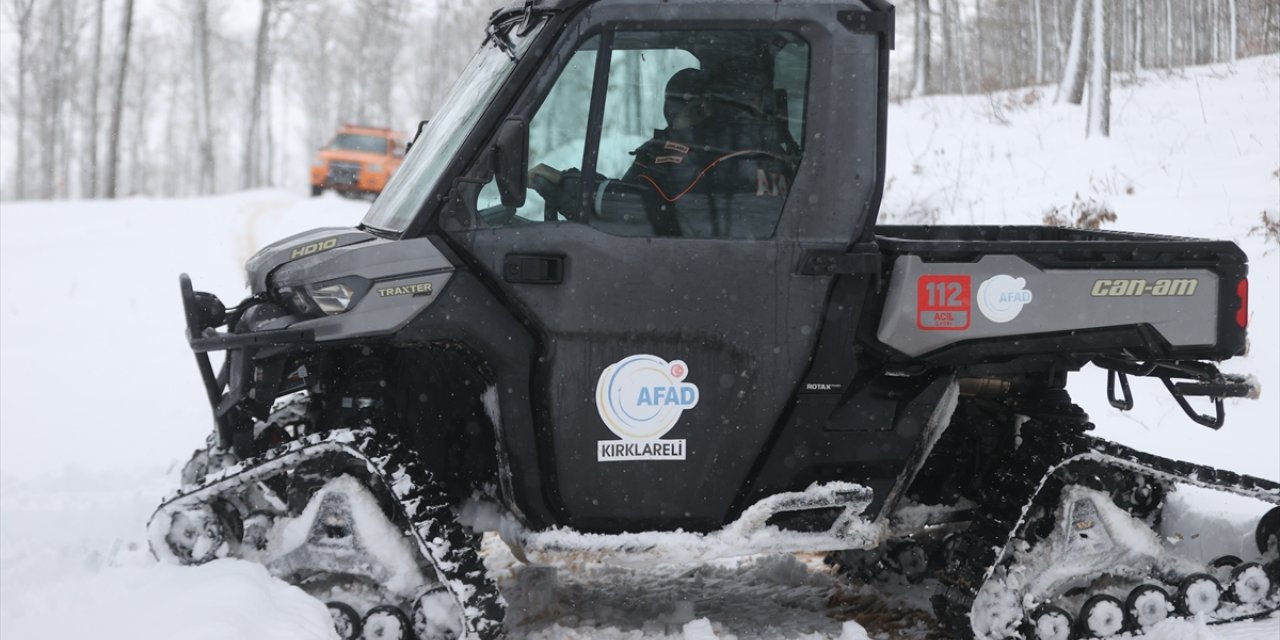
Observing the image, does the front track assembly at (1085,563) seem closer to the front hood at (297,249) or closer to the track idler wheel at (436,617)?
the track idler wheel at (436,617)

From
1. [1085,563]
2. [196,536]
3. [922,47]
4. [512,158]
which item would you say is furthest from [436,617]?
[922,47]

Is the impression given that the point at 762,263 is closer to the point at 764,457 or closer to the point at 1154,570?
→ the point at 764,457

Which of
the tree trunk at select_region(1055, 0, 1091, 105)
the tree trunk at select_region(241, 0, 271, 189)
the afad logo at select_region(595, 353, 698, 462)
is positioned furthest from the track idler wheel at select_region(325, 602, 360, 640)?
the tree trunk at select_region(241, 0, 271, 189)

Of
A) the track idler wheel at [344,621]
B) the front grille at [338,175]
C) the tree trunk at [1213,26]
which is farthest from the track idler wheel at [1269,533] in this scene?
the tree trunk at [1213,26]

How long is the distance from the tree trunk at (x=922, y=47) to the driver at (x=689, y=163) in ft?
74.8

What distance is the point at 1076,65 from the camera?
62.3 feet

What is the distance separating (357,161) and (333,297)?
78.9ft

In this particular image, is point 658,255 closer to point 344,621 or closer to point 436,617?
point 436,617

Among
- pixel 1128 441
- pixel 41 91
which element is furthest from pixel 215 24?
pixel 1128 441

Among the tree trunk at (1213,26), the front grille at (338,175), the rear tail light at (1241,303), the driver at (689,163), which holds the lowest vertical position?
the rear tail light at (1241,303)

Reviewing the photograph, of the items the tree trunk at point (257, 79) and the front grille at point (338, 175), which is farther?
the tree trunk at point (257, 79)

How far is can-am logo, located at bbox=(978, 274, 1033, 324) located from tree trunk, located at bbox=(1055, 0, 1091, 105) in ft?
53.1

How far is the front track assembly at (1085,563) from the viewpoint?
14.7ft

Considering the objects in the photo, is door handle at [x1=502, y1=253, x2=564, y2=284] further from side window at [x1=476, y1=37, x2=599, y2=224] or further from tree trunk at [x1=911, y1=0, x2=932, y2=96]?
tree trunk at [x1=911, y1=0, x2=932, y2=96]
